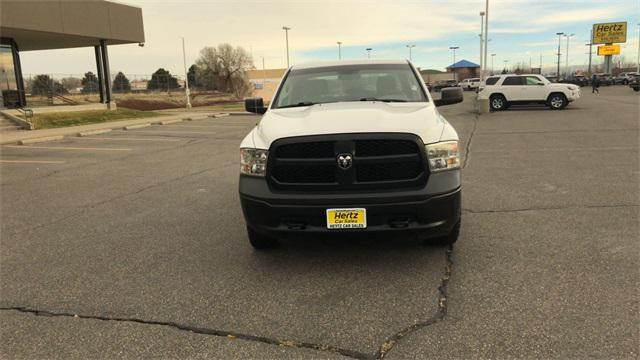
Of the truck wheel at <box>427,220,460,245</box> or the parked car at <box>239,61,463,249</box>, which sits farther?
the truck wheel at <box>427,220,460,245</box>

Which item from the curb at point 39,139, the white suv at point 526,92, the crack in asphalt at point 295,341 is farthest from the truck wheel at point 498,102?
the crack in asphalt at point 295,341

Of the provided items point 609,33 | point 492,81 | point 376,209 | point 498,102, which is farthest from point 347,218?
point 609,33

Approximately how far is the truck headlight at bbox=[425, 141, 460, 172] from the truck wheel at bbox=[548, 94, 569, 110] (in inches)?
857

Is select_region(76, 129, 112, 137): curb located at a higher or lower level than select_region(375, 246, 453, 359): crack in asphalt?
higher

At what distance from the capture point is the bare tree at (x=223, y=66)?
2813 inches

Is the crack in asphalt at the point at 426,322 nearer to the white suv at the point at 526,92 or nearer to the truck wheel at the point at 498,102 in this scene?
the white suv at the point at 526,92

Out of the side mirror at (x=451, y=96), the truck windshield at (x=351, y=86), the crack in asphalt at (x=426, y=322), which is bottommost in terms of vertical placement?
the crack in asphalt at (x=426, y=322)

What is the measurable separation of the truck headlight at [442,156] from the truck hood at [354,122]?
2.4 inches

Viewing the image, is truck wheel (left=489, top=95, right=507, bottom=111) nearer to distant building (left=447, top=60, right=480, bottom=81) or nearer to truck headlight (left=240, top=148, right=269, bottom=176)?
truck headlight (left=240, top=148, right=269, bottom=176)

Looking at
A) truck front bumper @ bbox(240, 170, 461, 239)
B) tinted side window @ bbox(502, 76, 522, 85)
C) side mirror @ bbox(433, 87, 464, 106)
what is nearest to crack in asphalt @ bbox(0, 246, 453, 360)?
truck front bumper @ bbox(240, 170, 461, 239)

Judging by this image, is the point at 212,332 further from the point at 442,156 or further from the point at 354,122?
the point at 442,156

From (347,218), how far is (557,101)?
22.5 meters

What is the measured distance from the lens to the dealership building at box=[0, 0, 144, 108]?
872 inches

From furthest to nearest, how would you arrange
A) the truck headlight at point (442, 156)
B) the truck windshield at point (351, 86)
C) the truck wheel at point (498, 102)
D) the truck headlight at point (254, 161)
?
the truck wheel at point (498, 102)
the truck windshield at point (351, 86)
the truck headlight at point (254, 161)
the truck headlight at point (442, 156)
